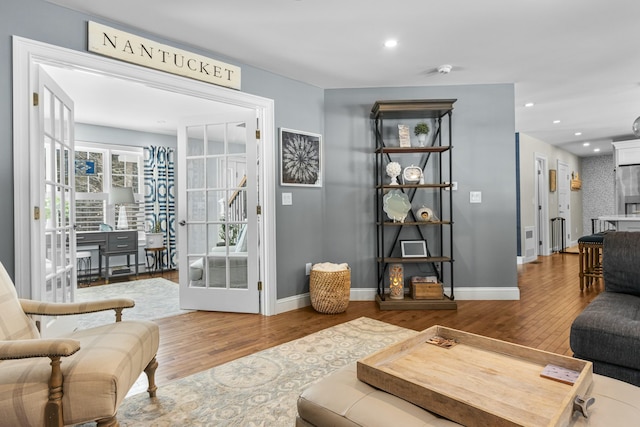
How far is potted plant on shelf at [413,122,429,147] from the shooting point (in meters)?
3.90

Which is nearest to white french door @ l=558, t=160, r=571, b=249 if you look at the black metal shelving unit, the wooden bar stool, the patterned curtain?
the wooden bar stool

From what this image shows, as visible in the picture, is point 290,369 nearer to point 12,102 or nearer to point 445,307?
point 445,307

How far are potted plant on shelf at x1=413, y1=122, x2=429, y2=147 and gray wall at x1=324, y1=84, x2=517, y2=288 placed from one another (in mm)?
469

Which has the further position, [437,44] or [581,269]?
[581,269]

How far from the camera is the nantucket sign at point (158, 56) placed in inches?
102

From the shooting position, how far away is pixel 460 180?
13.8ft

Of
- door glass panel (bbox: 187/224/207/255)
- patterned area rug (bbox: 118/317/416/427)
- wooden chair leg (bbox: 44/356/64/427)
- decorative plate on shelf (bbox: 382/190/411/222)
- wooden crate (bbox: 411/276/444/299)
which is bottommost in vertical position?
patterned area rug (bbox: 118/317/416/427)

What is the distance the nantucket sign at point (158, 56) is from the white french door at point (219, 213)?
0.48 m

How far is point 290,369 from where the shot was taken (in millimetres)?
2379

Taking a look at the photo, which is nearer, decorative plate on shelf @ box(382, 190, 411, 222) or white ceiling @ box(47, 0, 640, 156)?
white ceiling @ box(47, 0, 640, 156)

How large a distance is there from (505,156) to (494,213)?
2.17 feet

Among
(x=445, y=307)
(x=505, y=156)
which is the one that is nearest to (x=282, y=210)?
(x=445, y=307)

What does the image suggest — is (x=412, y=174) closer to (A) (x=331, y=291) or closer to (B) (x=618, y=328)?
(A) (x=331, y=291)

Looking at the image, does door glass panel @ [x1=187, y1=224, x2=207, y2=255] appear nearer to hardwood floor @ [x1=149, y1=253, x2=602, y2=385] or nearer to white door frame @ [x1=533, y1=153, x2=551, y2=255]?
hardwood floor @ [x1=149, y1=253, x2=602, y2=385]
